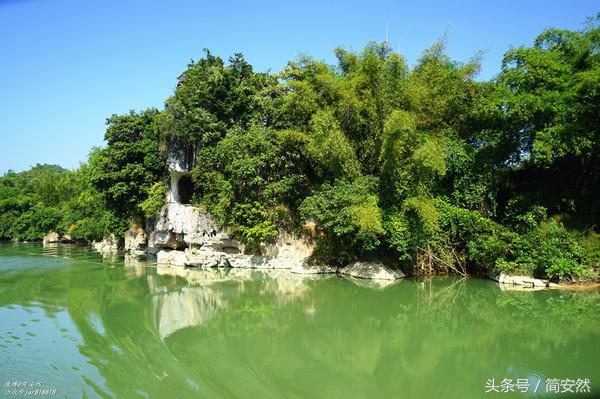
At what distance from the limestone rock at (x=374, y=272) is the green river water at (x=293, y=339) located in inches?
23.4

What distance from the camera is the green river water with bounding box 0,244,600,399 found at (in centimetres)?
505

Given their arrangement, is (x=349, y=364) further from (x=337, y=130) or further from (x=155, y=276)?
(x=155, y=276)

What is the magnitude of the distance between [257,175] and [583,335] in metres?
10.1

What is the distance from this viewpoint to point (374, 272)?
492 inches

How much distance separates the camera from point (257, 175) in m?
14.5

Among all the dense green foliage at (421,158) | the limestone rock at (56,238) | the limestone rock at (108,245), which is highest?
the dense green foliage at (421,158)

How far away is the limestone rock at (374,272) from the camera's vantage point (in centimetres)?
1242

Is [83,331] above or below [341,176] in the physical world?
below

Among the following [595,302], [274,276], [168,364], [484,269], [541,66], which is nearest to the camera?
[168,364]

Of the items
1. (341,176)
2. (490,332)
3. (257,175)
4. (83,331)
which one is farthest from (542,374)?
(257,175)

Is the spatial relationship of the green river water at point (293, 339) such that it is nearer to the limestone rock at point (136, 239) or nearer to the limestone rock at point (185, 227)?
the limestone rock at point (185, 227)

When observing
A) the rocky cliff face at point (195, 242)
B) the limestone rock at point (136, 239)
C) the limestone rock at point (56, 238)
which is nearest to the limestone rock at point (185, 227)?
the rocky cliff face at point (195, 242)

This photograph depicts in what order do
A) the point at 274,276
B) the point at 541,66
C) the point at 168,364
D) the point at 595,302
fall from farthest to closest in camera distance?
the point at 274,276 → the point at 541,66 → the point at 595,302 → the point at 168,364

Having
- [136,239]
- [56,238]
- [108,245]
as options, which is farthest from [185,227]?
[56,238]
